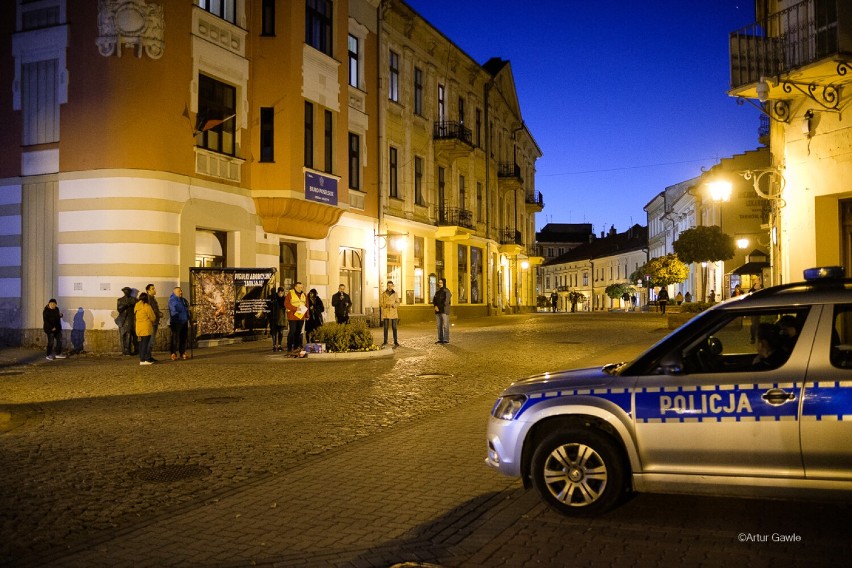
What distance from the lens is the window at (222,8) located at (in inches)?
891

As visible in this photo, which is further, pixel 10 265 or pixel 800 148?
pixel 10 265

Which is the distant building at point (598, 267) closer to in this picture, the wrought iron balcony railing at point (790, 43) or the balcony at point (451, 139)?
the balcony at point (451, 139)

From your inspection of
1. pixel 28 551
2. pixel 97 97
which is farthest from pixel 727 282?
pixel 28 551

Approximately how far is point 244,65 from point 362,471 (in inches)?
760

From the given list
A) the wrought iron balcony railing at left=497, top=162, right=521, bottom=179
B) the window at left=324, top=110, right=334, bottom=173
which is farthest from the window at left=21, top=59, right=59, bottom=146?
the wrought iron balcony railing at left=497, top=162, right=521, bottom=179

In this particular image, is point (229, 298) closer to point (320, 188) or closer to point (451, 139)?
point (320, 188)

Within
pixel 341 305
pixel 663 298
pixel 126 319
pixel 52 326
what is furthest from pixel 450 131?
pixel 52 326

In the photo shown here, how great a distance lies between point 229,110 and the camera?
23.5m

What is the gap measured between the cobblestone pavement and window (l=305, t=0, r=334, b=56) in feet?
53.6

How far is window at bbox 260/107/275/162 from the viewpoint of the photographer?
24.2m

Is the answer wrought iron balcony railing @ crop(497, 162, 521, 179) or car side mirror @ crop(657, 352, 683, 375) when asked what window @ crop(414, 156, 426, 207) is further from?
car side mirror @ crop(657, 352, 683, 375)

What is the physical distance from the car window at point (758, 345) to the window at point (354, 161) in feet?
84.2

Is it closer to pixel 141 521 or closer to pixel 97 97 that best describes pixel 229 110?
pixel 97 97

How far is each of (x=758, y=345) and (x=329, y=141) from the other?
22.3 metres
